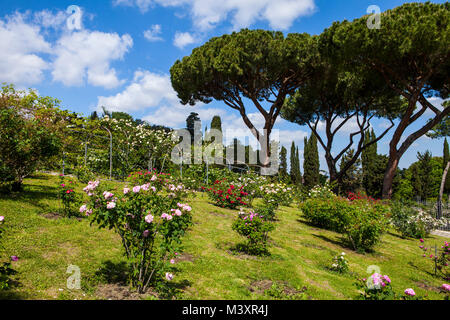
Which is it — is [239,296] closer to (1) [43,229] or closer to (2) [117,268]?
(2) [117,268]

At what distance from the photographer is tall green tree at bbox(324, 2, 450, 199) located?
36.5 ft

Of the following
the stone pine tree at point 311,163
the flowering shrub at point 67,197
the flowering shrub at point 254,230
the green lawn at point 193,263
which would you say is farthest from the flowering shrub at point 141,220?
the stone pine tree at point 311,163

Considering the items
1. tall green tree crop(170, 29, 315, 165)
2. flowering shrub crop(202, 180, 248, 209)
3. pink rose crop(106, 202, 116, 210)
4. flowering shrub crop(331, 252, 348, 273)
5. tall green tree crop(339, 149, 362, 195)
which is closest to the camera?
pink rose crop(106, 202, 116, 210)

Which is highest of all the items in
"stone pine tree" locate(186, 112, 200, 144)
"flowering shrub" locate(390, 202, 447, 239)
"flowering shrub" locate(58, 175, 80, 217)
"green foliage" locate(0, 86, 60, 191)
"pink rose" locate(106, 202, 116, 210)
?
"stone pine tree" locate(186, 112, 200, 144)

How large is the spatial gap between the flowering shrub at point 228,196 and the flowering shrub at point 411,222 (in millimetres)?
5609

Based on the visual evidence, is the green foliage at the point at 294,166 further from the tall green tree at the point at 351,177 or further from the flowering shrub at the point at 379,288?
the flowering shrub at the point at 379,288

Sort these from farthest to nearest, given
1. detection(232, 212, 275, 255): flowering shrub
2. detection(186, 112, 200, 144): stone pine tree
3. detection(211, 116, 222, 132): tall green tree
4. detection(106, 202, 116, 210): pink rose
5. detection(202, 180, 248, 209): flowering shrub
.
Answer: detection(186, 112, 200, 144): stone pine tree < detection(211, 116, 222, 132): tall green tree < detection(202, 180, 248, 209): flowering shrub < detection(232, 212, 275, 255): flowering shrub < detection(106, 202, 116, 210): pink rose

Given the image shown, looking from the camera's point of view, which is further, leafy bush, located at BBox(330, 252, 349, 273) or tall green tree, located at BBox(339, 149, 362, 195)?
tall green tree, located at BBox(339, 149, 362, 195)

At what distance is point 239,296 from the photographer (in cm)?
306

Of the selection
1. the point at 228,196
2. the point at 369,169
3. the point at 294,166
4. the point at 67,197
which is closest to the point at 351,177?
the point at 369,169

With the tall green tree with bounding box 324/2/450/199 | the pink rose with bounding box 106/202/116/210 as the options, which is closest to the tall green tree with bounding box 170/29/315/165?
the tall green tree with bounding box 324/2/450/199

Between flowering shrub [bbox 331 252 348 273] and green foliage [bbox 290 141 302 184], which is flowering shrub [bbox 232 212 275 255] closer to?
flowering shrub [bbox 331 252 348 273]

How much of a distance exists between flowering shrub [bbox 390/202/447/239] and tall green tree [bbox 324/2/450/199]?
13.8ft

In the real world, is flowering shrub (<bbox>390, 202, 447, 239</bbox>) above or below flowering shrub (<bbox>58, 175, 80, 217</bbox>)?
below
